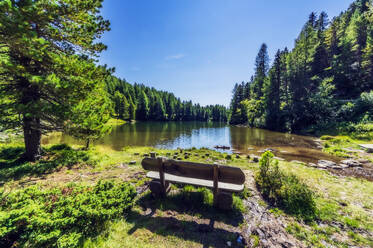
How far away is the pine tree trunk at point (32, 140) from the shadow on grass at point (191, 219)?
6880 millimetres

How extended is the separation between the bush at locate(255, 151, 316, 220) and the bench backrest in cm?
184

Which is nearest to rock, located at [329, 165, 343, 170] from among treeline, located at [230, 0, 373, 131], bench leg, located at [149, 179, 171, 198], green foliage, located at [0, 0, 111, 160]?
bench leg, located at [149, 179, 171, 198]

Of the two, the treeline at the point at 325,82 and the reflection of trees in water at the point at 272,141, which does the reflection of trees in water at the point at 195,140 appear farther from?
the treeline at the point at 325,82

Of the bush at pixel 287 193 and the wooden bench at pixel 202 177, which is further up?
the wooden bench at pixel 202 177

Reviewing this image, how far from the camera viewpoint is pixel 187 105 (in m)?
93.7

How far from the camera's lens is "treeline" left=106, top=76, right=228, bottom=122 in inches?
2255

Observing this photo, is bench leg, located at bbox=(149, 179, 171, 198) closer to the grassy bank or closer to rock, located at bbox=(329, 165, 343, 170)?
the grassy bank

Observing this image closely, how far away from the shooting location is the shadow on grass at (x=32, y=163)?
5.69m

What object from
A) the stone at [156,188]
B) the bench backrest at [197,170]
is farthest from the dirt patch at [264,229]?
the stone at [156,188]

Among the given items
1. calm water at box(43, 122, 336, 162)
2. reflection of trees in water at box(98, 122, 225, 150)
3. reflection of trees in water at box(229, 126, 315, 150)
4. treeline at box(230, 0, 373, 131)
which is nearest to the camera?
calm water at box(43, 122, 336, 162)

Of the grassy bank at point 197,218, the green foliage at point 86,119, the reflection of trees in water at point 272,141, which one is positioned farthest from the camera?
the reflection of trees in water at point 272,141

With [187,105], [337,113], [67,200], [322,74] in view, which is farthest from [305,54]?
[187,105]

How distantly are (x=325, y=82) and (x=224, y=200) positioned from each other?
37120 mm

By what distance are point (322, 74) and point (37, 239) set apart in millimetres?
50171
